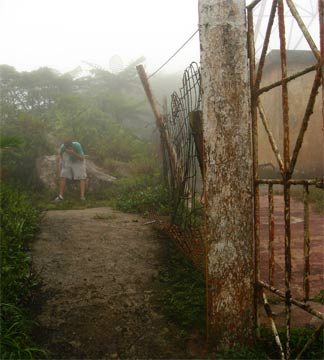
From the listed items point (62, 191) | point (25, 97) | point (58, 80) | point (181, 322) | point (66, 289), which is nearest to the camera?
point (181, 322)

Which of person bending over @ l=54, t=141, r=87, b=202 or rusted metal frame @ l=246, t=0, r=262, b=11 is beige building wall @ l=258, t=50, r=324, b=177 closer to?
person bending over @ l=54, t=141, r=87, b=202

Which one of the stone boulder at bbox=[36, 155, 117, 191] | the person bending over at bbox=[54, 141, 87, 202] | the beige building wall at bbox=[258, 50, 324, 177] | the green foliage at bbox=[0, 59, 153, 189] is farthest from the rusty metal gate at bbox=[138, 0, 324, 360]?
the green foliage at bbox=[0, 59, 153, 189]

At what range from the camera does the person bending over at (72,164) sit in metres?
7.98

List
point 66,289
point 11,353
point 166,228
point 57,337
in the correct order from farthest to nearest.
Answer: point 166,228 → point 66,289 → point 57,337 → point 11,353

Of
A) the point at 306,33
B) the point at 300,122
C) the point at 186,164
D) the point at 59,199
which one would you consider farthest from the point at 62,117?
the point at 306,33

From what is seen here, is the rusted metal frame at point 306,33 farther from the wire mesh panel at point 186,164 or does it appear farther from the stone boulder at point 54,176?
the stone boulder at point 54,176

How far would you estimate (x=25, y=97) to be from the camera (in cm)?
1259

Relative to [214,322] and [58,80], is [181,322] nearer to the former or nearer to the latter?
[214,322]

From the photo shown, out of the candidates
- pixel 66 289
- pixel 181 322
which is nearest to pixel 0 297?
pixel 66 289

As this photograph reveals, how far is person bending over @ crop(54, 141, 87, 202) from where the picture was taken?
26.2 feet

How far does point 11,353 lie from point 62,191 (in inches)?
228

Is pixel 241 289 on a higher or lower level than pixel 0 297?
higher

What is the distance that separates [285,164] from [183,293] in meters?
1.59

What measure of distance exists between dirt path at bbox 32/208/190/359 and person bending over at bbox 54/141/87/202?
3158mm
